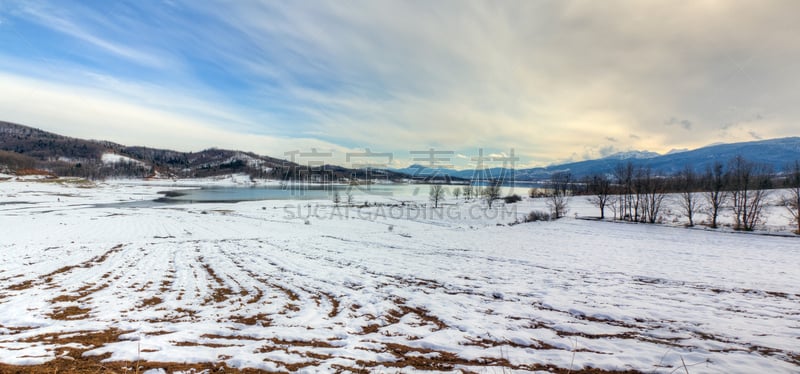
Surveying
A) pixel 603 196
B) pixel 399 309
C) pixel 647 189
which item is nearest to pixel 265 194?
pixel 603 196

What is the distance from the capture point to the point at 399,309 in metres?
8.10

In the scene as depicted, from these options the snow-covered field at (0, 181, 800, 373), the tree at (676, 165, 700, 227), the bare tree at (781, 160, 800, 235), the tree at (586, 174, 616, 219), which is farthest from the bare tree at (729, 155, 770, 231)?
the snow-covered field at (0, 181, 800, 373)

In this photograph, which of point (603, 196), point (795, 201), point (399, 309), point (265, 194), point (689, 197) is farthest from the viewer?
point (265, 194)

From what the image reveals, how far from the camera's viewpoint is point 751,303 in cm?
898

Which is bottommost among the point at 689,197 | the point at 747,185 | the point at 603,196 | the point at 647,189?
the point at 603,196

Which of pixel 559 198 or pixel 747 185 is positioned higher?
pixel 747 185

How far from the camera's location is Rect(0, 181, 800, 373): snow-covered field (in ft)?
16.0

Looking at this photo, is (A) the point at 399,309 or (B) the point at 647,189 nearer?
(A) the point at 399,309

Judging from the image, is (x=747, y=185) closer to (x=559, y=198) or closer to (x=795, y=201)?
(x=795, y=201)

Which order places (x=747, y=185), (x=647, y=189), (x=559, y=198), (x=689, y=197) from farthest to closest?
(x=559, y=198), (x=647, y=189), (x=689, y=197), (x=747, y=185)

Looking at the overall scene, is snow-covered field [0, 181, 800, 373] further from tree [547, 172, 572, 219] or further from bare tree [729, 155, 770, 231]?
tree [547, 172, 572, 219]

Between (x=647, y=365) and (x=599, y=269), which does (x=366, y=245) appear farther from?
(x=647, y=365)

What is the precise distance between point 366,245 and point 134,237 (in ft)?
60.4

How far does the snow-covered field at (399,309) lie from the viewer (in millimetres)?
4887
